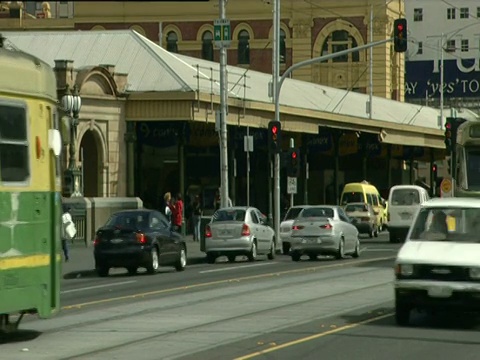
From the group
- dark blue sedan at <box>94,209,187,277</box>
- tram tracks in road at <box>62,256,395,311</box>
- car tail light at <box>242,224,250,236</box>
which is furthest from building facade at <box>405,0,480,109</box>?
dark blue sedan at <box>94,209,187,277</box>

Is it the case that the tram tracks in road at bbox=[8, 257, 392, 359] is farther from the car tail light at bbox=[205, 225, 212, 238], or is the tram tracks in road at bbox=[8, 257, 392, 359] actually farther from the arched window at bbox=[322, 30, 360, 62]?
the arched window at bbox=[322, 30, 360, 62]

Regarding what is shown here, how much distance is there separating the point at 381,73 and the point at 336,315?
78.3 meters

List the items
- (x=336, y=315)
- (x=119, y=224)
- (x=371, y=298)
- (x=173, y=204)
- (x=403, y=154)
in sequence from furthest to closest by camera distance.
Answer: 1. (x=403, y=154)
2. (x=173, y=204)
3. (x=119, y=224)
4. (x=371, y=298)
5. (x=336, y=315)

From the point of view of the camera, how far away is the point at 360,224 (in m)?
59.9

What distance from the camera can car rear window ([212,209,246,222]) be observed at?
3959 centimetres

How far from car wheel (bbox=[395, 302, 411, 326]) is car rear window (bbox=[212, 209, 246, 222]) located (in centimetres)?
2044

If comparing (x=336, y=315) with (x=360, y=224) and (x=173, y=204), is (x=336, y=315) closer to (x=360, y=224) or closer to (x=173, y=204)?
(x=173, y=204)

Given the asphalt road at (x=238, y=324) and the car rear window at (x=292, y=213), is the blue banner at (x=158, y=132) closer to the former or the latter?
the car rear window at (x=292, y=213)

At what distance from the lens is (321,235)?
129ft

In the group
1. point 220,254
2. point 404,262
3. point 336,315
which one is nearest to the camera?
point 404,262

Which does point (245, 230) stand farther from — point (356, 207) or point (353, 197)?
point (353, 197)

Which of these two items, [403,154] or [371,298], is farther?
[403,154]

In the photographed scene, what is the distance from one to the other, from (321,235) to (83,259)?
6929mm

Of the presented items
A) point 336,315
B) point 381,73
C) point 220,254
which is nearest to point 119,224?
point 220,254
